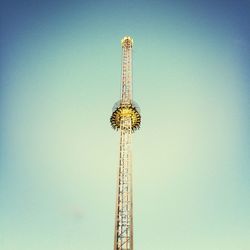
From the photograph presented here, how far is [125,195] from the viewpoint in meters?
33.2

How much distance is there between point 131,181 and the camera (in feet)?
111

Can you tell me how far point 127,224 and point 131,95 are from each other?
52.0 feet

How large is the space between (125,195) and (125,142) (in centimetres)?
657

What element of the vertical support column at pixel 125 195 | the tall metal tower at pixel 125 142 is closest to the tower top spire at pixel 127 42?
the tall metal tower at pixel 125 142

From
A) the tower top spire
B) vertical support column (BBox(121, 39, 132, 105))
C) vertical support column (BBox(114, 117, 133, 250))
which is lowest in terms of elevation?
vertical support column (BBox(114, 117, 133, 250))

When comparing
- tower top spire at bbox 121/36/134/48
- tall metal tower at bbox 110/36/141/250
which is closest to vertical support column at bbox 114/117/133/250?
tall metal tower at bbox 110/36/141/250

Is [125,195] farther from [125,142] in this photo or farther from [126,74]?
[126,74]

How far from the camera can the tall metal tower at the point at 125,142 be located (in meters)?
31.1

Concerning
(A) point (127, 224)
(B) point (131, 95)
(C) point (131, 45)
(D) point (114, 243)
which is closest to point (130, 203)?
(A) point (127, 224)

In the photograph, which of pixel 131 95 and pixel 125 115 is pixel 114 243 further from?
pixel 131 95

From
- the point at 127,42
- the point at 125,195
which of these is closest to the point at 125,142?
the point at 125,195

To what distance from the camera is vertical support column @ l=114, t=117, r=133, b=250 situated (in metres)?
30.6

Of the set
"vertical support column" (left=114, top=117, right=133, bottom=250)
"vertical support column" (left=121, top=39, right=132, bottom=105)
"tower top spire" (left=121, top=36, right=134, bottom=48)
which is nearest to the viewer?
"vertical support column" (left=114, top=117, right=133, bottom=250)

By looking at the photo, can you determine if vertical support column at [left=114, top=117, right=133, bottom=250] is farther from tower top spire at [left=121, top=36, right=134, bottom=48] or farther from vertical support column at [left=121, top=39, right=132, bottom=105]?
tower top spire at [left=121, top=36, right=134, bottom=48]
